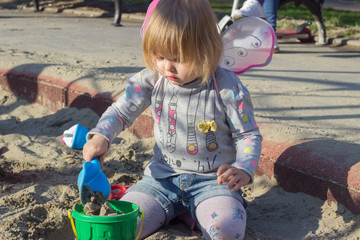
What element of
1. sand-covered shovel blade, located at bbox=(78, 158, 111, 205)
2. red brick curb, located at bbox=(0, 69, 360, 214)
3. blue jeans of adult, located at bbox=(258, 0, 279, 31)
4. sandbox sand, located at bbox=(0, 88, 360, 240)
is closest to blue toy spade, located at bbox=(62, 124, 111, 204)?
sand-covered shovel blade, located at bbox=(78, 158, 111, 205)

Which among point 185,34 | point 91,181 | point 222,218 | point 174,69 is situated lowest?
point 222,218

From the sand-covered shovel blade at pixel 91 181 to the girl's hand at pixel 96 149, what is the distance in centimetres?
3

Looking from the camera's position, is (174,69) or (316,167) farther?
(316,167)

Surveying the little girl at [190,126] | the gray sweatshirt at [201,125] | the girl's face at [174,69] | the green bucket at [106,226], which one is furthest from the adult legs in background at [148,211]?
the girl's face at [174,69]

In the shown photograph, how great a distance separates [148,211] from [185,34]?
0.72 m

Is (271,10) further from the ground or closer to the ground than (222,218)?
further from the ground

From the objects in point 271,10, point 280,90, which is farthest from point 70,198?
point 271,10

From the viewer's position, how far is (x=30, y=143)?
10.2 feet

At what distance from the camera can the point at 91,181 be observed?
76.5 inches

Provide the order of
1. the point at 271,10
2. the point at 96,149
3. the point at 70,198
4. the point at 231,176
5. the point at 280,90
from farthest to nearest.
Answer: the point at 271,10 → the point at 280,90 → the point at 70,198 → the point at 96,149 → the point at 231,176

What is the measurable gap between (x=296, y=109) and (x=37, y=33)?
4909 millimetres

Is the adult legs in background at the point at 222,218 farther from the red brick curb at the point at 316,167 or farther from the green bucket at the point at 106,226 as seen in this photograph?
the red brick curb at the point at 316,167

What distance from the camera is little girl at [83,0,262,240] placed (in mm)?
1965

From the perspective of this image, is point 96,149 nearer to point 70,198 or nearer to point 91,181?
point 91,181
